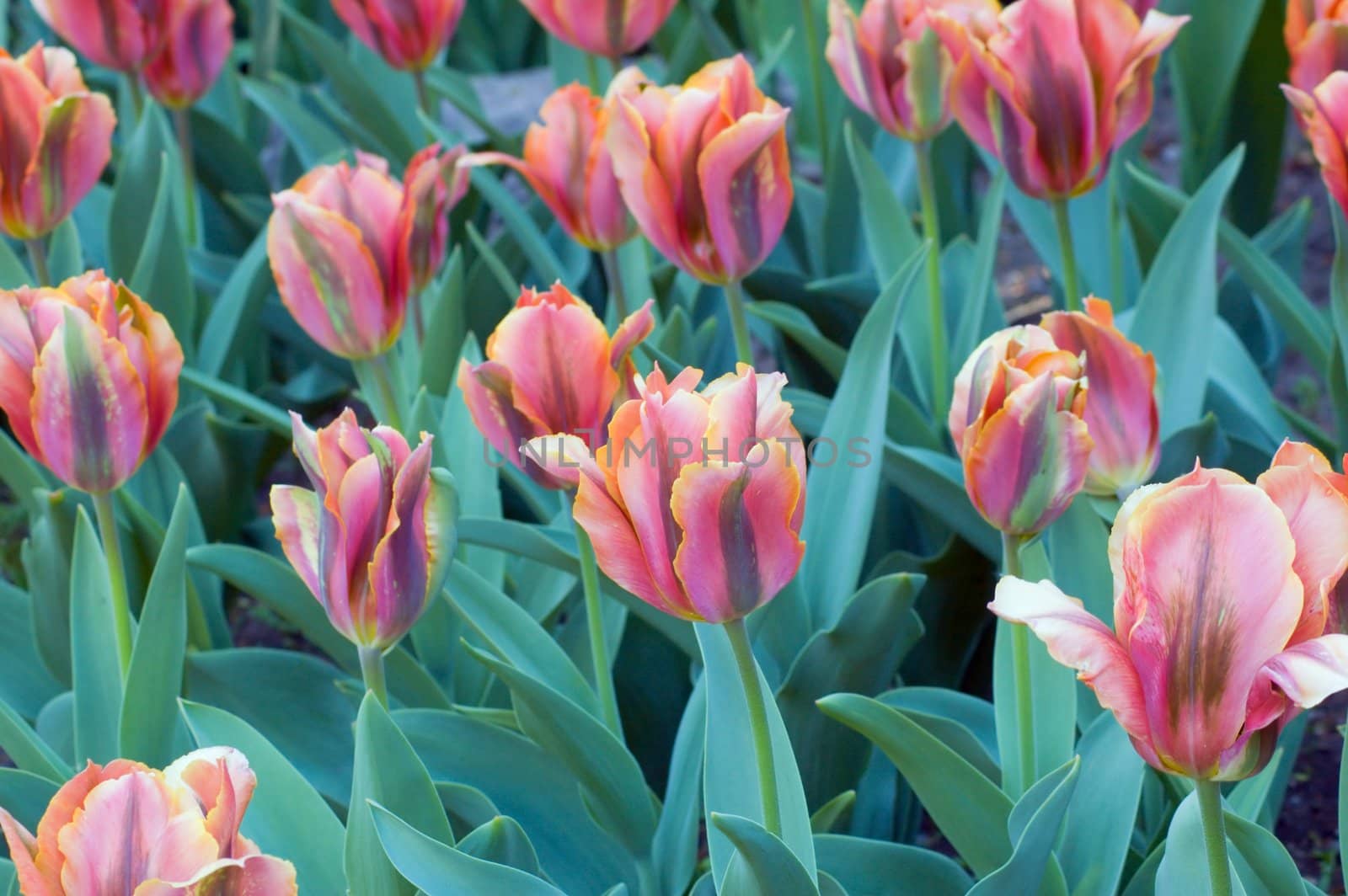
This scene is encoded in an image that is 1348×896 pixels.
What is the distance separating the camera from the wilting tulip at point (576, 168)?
1176mm

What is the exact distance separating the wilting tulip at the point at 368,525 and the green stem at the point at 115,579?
0.69ft

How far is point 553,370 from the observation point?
0.84m

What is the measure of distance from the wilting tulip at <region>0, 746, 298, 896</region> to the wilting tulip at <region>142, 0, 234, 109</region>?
1.26 meters

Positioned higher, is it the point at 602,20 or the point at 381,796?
the point at 602,20

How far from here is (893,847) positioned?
899mm

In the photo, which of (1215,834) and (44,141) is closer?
(1215,834)

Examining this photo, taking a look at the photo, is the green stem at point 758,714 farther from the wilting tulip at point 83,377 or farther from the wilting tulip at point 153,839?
the wilting tulip at point 83,377

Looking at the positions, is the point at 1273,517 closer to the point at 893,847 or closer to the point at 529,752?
the point at 893,847

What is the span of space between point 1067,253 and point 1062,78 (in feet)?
0.64

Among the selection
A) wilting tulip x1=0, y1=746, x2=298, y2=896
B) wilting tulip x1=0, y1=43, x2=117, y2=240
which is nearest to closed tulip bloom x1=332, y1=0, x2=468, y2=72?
wilting tulip x1=0, y1=43, x2=117, y2=240

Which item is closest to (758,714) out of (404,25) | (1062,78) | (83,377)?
(83,377)

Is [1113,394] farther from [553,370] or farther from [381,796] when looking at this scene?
[381,796]

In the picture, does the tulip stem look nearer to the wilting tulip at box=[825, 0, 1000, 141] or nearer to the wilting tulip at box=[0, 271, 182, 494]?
the wilting tulip at box=[0, 271, 182, 494]

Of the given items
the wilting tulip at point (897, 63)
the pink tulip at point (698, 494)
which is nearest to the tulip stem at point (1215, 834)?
the pink tulip at point (698, 494)
